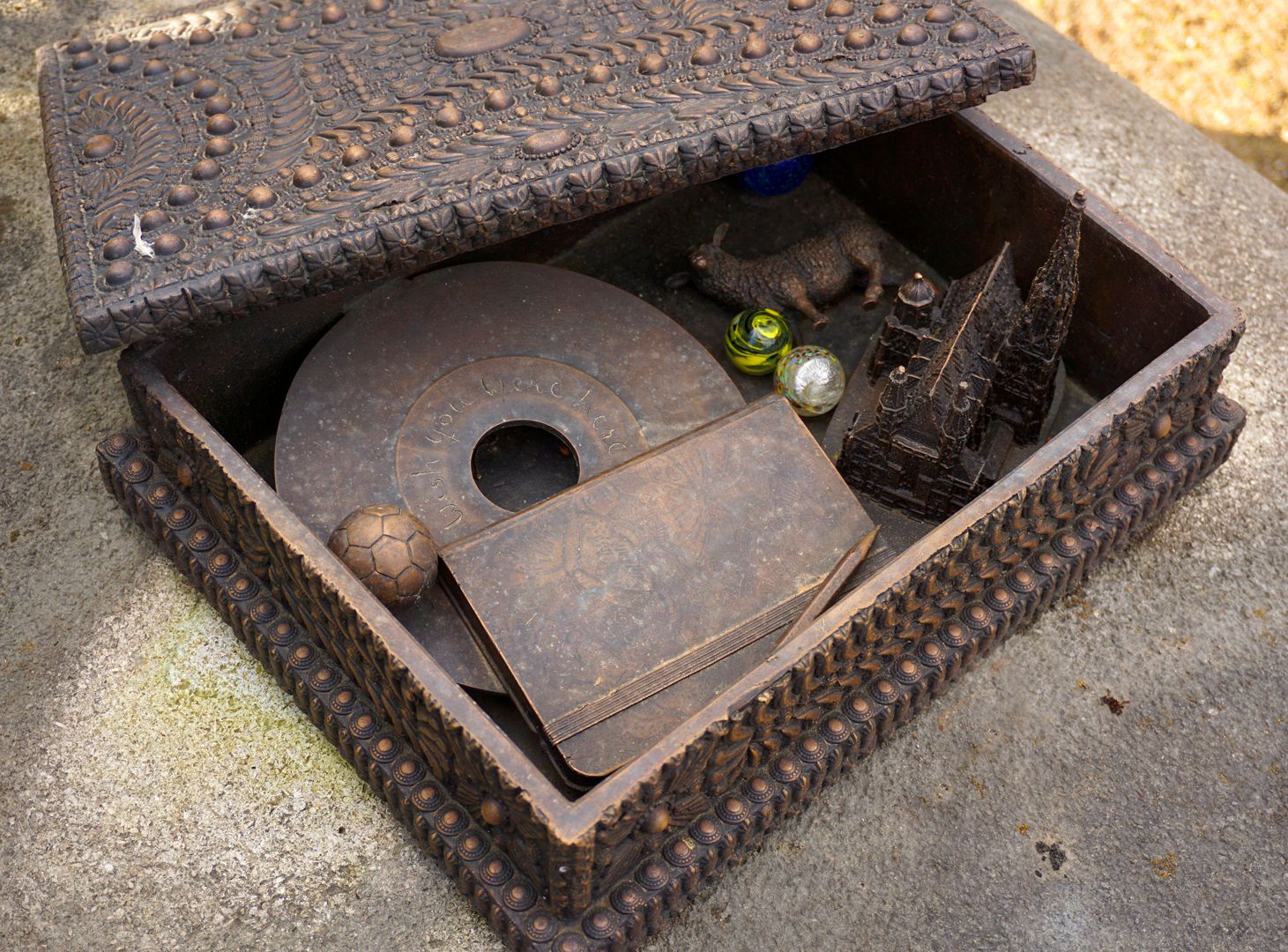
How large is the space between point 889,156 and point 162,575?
256 cm

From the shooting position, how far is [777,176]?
4664 millimetres

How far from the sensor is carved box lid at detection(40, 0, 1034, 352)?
11.3ft

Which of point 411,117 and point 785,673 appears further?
point 411,117

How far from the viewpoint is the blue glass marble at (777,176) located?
463cm

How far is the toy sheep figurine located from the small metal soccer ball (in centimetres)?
144

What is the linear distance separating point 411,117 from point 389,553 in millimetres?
1180

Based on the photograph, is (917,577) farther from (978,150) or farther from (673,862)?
(978,150)

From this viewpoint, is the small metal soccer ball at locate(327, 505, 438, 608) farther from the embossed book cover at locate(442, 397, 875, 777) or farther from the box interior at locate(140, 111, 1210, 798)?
the box interior at locate(140, 111, 1210, 798)

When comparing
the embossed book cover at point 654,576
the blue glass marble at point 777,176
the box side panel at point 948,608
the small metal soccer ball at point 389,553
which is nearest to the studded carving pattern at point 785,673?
the box side panel at point 948,608

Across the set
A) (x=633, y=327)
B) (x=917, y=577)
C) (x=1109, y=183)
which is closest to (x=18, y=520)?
(x=633, y=327)

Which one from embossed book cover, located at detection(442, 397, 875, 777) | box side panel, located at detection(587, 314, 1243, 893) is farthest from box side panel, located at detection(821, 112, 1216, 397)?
embossed book cover, located at detection(442, 397, 875, 777)

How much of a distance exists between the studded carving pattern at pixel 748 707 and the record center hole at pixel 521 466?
77 centimetres

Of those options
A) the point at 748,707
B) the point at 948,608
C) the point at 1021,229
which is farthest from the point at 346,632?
the point at 1021,229

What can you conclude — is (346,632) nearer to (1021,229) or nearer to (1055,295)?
(1055,295)
